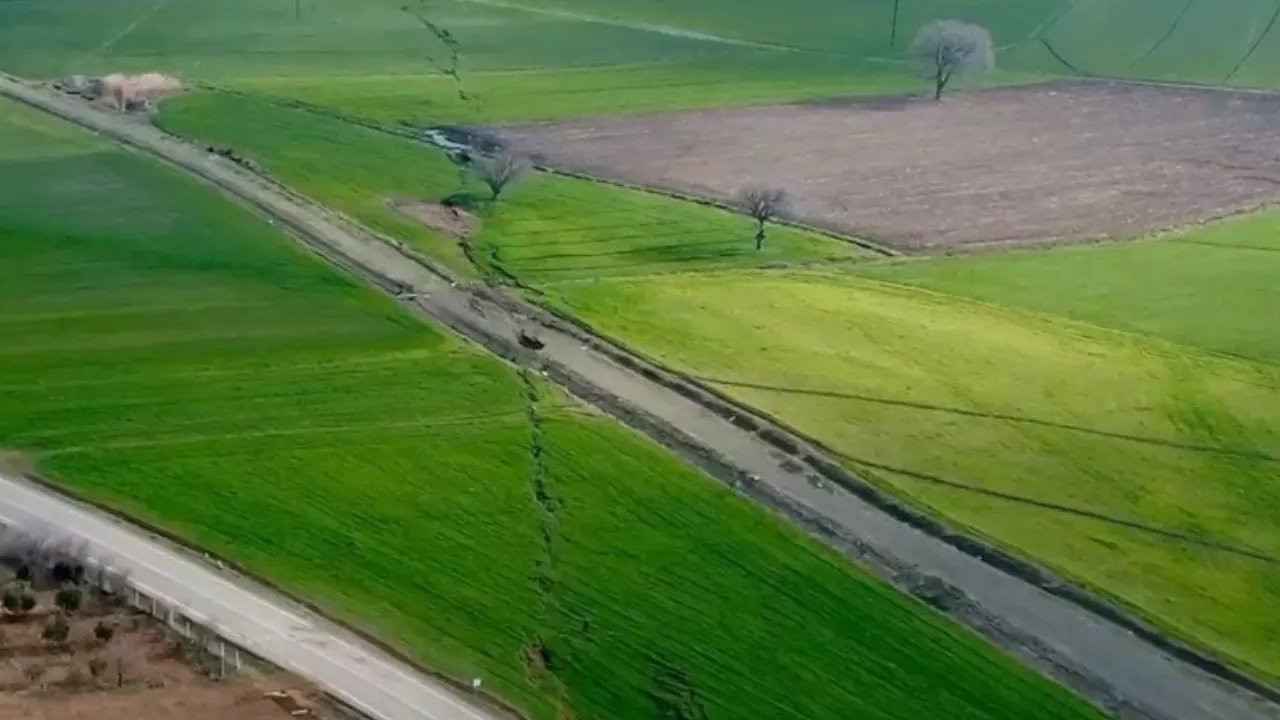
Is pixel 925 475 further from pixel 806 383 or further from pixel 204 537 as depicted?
pixel 204 537

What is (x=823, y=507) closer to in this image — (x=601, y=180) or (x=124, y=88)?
(x=601, y=180)

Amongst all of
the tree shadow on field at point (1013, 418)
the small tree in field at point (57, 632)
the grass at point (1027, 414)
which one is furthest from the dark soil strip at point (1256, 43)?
the small tree in field at point (57, 632)

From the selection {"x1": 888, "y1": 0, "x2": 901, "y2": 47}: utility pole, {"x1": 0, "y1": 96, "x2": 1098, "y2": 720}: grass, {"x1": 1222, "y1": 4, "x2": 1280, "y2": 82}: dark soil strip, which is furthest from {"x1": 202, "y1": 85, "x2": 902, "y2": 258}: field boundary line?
{"x1": 1222, "y1": 4, "x2": 1280, "y2": 82}: dark soil strip

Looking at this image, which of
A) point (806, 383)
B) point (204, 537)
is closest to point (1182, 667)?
point (806, 383)

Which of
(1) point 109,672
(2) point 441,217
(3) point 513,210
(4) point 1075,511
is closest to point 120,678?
(1) point 109,672

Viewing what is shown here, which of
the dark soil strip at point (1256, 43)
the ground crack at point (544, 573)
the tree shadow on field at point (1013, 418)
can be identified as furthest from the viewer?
the dark soil strip at point (1256, 43)

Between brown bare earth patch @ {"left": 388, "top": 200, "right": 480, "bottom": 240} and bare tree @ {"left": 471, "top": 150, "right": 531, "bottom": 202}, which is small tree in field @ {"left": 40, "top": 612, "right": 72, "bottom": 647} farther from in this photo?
bare tree @ {"left": 471, "top": 150, "right": 531, "bottom": 202}

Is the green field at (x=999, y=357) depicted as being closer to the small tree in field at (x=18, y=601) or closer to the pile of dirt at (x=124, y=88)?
the pile of dirt at (x=124, y=88)
